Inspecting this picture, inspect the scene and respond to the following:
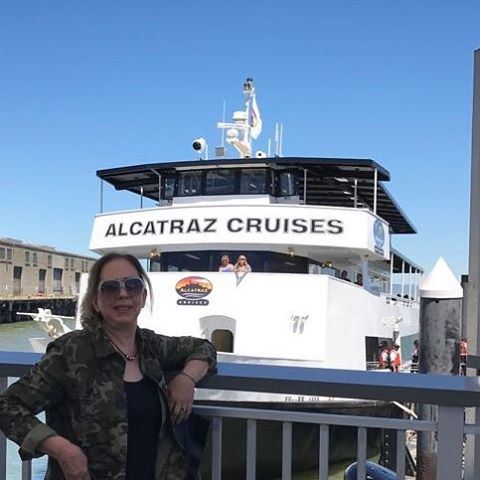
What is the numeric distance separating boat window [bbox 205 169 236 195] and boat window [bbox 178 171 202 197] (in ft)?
0.61

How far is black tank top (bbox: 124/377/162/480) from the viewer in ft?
6.44

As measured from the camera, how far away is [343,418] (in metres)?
2.15

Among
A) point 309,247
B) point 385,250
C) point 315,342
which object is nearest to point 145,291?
point 315,342

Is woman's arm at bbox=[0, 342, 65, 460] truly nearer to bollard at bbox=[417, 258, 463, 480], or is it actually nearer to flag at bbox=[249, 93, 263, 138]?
bollard at bbox=[417, 258, 463, 480]

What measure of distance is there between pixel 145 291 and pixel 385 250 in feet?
36.3

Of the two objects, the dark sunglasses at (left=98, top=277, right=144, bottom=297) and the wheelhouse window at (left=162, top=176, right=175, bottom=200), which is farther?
the wheelhouse window at (left=162, top=176, right=175, bottom=200)

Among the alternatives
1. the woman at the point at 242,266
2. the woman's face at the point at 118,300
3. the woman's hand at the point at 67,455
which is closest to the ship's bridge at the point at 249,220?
the woman at the point at 242,266

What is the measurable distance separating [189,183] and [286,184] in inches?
79.3

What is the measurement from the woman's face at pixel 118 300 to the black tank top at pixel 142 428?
8.3 inches

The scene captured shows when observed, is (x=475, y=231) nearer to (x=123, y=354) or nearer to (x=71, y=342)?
(x=123, y=354)

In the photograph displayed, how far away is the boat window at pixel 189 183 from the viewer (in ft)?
43.9

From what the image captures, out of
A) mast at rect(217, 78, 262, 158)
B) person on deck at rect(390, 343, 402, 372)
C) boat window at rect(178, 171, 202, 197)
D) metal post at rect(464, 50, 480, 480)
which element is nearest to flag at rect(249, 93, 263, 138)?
mast at rect(217, 78, 262, 158)

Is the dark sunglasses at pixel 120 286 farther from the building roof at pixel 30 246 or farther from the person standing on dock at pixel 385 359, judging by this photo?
the building roof at pixel 30 246

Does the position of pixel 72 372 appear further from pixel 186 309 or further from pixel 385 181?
pixel 385 181
